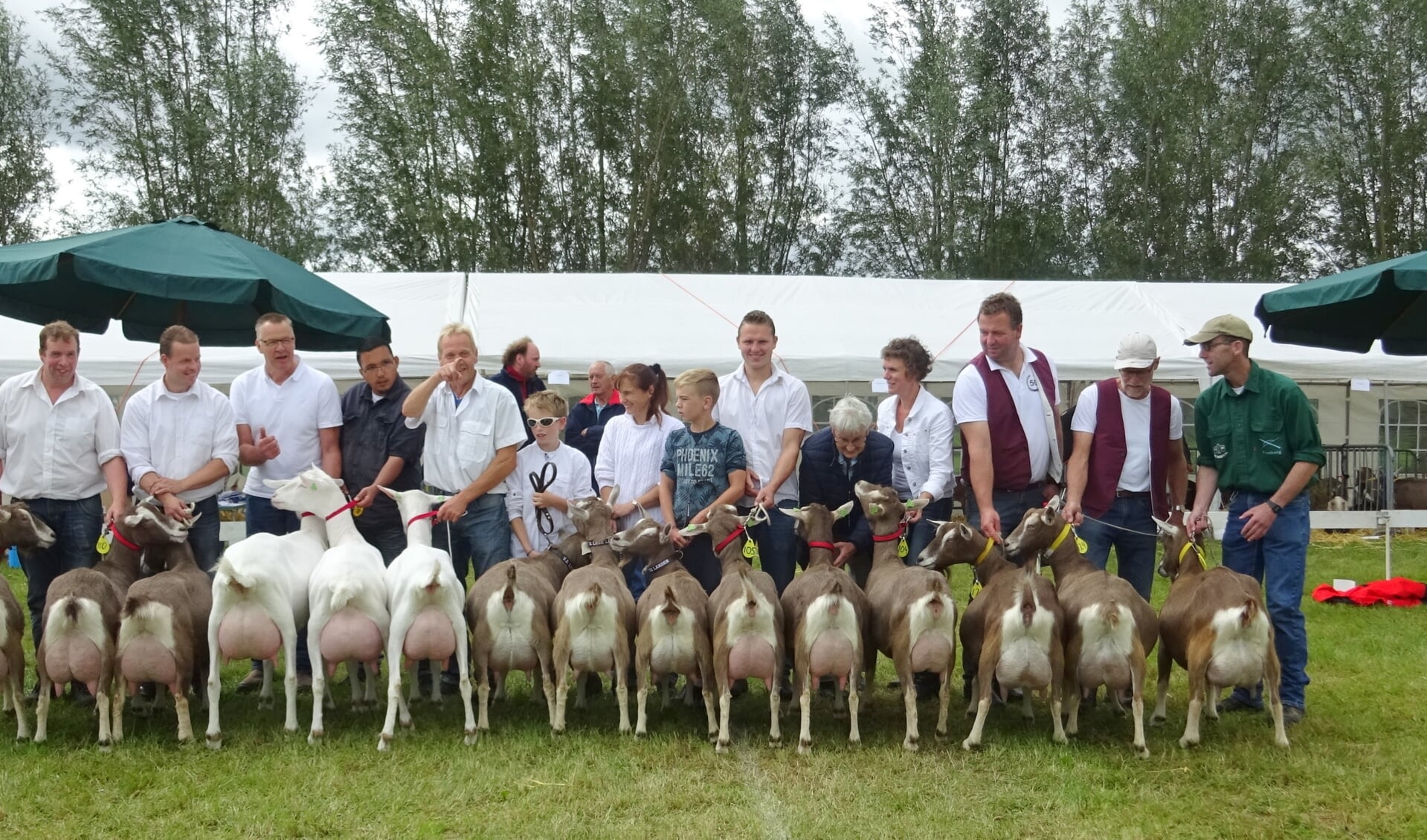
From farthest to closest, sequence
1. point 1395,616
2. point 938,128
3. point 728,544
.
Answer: point 938,128, point 1395,616, point 728,544

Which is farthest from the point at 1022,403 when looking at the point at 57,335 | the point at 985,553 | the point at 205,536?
the point at 57,335

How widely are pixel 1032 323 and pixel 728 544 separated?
401 inches

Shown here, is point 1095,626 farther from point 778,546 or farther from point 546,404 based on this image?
point 546,404

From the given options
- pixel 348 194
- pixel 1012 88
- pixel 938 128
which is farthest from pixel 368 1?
pixel 1012 88

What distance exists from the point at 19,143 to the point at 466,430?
26280 mm

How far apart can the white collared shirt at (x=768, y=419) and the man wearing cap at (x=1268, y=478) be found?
2.43 m

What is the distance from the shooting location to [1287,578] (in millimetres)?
6477

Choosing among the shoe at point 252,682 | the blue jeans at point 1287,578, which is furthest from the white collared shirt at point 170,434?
the blue jeans at point 1287,578

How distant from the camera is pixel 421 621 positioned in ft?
19.8

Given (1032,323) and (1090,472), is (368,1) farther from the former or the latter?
(1090,472)

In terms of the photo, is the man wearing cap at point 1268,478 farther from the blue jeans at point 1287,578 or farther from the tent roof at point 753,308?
the tent roof at point 753,308

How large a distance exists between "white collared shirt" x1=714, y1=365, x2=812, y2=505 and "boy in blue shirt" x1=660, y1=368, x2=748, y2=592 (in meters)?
0.16

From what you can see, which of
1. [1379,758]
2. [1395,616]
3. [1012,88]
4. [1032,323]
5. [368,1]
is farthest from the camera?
[1012,88]

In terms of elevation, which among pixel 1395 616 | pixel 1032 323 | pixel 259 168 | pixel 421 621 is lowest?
pixel 1395 616
